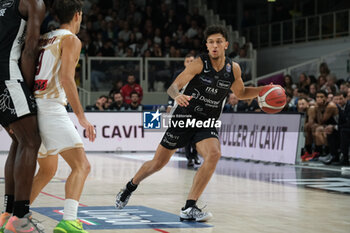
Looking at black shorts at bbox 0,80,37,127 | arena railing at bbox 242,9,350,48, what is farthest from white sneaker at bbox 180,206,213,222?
arena railing at bbox 242,9,350,48

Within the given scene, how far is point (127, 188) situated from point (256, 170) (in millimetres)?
6496

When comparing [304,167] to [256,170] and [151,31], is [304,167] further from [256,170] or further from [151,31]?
[151,31]

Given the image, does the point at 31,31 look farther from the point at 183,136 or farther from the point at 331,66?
the point at 331,66

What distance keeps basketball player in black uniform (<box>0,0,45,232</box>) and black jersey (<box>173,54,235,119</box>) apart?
2.36 meters

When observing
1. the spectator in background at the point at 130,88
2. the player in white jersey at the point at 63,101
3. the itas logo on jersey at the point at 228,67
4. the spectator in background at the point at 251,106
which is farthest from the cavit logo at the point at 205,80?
the spectator in background at the point at 130,88

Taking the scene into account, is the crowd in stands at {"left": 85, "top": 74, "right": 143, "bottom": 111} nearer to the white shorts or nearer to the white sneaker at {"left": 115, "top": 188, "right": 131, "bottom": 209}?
the white sneaker at {"left": 115, "top": 188, "right": 131, "bottom": 209}

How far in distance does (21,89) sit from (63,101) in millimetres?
379

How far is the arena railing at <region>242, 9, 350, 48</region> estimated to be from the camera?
24.5m

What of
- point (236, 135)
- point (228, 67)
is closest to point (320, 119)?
point (236, 135)

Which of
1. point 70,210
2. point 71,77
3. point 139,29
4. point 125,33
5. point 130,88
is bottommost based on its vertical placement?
point 70,210

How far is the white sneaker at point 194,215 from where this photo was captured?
24.0ft

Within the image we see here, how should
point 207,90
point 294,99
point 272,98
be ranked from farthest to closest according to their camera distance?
point 294,99
point 272,98
point 207,90

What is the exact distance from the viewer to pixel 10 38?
19.4ft

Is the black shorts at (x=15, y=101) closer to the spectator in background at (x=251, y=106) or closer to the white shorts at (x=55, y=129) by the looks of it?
the white shorts at (x=55, y=129)
